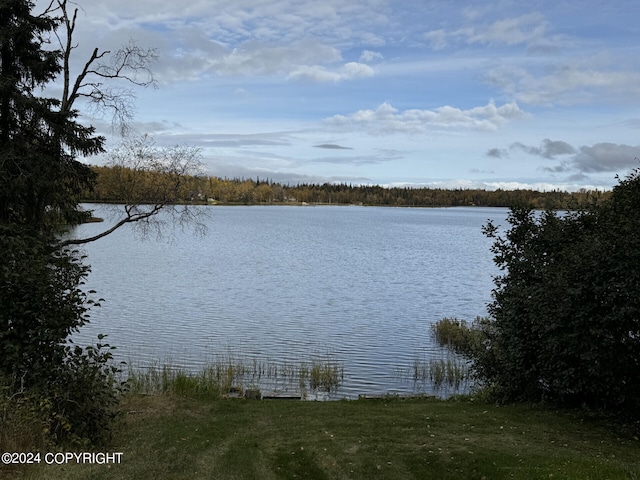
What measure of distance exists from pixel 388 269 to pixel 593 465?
38.3 m

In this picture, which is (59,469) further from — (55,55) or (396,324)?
(396,324)

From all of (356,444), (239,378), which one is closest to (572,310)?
(356,444)

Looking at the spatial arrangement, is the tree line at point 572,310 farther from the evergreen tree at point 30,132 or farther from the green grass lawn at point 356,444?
the evergreen tree at point 30,132

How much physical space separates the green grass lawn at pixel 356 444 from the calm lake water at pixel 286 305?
216 inches

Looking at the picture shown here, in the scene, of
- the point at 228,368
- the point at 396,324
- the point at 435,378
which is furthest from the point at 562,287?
the point at 396,324

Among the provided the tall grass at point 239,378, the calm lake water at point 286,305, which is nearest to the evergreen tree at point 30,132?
the calm lake water at point 286,305

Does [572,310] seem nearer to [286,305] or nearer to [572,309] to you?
[572,309]

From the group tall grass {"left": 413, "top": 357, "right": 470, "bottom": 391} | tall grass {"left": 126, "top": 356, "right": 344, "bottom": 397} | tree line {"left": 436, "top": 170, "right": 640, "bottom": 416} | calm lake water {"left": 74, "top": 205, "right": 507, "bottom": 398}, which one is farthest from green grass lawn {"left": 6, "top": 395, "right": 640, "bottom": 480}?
calm lake water {"left": 74, "top": 205, "right": 507, "bottom": 398}

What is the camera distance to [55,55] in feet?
45.5

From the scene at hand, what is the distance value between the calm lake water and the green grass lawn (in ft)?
18.0

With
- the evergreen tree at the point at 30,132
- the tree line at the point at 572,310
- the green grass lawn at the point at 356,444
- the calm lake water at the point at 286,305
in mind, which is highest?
the evergreen tree at the point at 30,132

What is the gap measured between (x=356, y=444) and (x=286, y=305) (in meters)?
20.8

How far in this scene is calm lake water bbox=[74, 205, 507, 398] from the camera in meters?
20.1

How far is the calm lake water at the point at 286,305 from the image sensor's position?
2006cm
